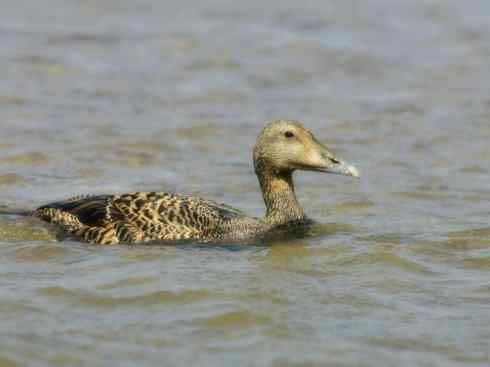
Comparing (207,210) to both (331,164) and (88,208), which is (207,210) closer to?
(88,208)

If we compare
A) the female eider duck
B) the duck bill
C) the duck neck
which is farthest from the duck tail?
the duck bill

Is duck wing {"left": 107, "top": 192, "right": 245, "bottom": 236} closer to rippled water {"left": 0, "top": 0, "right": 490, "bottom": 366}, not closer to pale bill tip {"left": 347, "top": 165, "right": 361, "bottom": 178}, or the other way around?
rippled water {"left": 0, "top": 0, "right": 490, "bottom": 366}

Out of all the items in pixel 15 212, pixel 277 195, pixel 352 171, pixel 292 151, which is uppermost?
pixel 292 151

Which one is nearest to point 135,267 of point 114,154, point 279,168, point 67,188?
point 279,168

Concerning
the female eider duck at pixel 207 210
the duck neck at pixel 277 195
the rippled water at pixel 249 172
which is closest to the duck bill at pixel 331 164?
the female eider duck at pixel 207 210

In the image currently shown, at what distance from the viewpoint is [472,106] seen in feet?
A: 61.5

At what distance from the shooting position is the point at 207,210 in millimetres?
11570

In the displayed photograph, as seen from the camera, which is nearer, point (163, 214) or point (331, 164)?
point (163, 214)

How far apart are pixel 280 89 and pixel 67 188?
6662mm

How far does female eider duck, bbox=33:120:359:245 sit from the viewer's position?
37.1 feet

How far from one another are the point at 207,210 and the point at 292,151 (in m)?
0.93

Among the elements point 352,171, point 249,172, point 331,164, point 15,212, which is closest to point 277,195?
point 331,164

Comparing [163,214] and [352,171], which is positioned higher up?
[352,171]

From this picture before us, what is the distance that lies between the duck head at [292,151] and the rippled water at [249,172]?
0.71 meters
